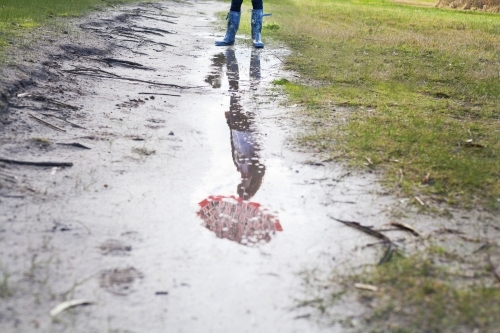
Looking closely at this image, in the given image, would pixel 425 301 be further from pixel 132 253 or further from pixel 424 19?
pixel 424 19

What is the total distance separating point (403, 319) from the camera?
8.66 feet

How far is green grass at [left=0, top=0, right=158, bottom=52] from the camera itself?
774 centimetres

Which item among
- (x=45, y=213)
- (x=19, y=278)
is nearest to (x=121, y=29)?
(x=45, y=213)

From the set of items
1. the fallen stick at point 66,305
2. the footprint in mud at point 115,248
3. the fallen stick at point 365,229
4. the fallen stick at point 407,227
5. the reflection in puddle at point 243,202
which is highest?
the fallen stick at point 407,227

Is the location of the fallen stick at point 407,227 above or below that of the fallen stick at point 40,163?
above

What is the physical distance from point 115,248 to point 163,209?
53 cm

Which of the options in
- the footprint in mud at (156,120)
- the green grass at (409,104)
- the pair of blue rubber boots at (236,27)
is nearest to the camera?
the green grass at (409,104)

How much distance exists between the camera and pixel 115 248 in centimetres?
321

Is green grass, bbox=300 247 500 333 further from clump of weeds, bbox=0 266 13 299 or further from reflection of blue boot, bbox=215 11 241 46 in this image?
reflection of blue boot, bbox=215 11 241 46

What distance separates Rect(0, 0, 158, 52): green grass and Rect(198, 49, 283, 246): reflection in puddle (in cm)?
272

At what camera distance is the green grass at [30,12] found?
7741mm

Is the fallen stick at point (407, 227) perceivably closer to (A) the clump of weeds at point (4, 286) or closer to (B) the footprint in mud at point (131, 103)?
(A) the clump of weeds at point (4, 286)

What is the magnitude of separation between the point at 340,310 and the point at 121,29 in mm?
7956

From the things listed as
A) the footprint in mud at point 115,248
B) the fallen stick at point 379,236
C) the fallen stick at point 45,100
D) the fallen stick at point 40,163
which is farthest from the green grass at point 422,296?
the fallen stick at point 45,100
